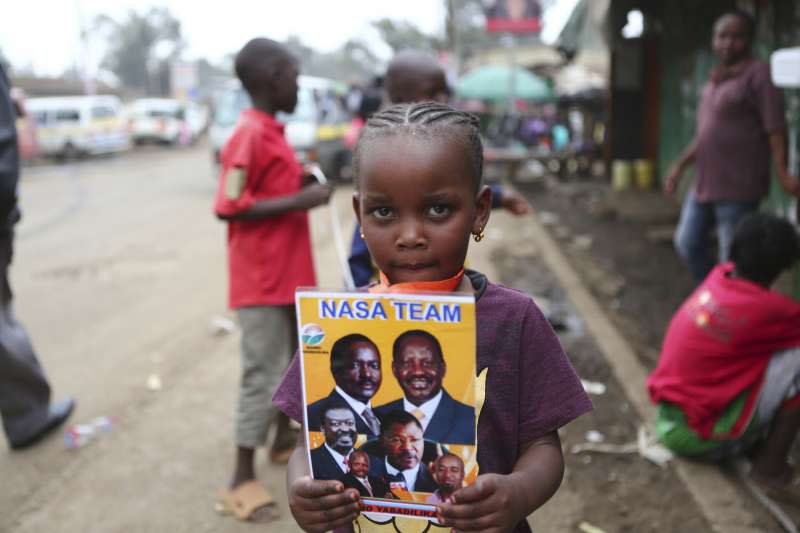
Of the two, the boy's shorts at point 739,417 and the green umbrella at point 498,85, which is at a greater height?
the green umbrella at point 498,85

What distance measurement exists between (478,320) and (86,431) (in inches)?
119

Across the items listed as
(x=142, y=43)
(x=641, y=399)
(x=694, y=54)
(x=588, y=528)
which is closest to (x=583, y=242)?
(x=694, y=54)

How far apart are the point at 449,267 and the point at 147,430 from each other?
114 inches

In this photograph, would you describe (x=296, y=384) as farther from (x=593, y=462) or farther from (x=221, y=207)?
(x=593, y=462)

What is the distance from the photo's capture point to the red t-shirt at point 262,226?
286cm

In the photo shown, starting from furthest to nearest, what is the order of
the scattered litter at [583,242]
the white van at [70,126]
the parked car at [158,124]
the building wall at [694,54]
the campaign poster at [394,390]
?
1. the parked car at [158,124]
2. the white van at [70,126]
3. the scattered litter at [583,242]
4. the building wall at [694,54]
5. the campaign poster at [394,390]

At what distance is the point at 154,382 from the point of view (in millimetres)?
4414

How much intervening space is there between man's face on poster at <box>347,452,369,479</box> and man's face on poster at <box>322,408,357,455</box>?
0.02 m

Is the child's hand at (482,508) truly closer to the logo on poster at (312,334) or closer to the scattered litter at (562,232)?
the logo on poster at (312,334)

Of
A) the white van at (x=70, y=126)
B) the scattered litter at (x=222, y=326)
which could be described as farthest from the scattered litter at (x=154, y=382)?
the white van at (x=70, y=126)

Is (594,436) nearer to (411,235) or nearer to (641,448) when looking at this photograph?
(641,448)

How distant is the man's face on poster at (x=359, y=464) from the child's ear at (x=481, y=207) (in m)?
0.48

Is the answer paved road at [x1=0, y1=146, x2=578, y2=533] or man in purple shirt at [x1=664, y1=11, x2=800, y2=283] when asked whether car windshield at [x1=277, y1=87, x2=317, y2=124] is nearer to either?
paved road at [x1=0, y1=146, x2=578, y2=533]

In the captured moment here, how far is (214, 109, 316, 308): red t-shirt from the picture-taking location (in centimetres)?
286
